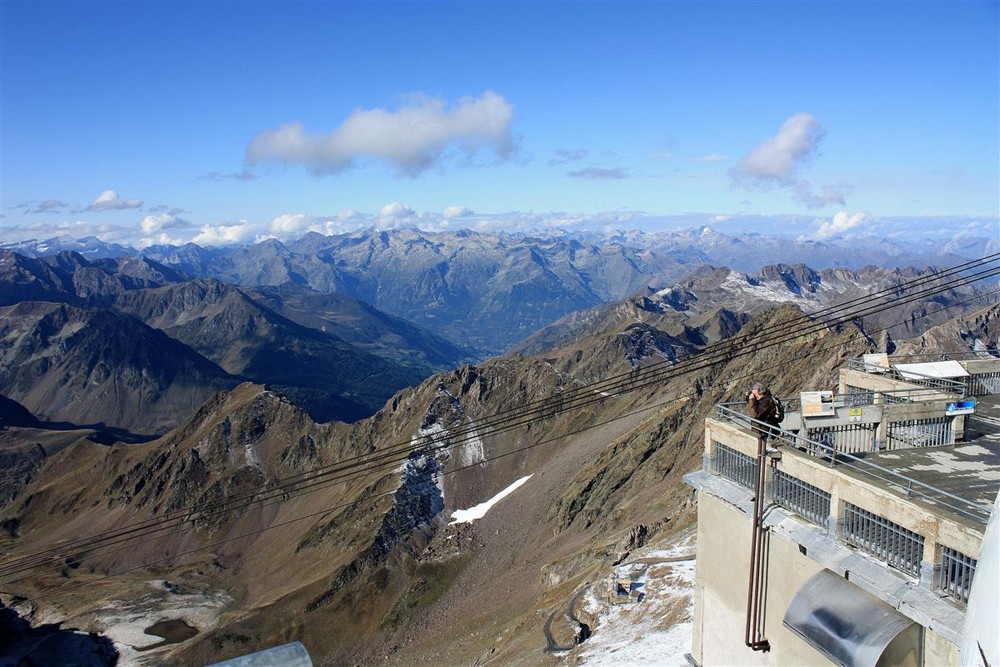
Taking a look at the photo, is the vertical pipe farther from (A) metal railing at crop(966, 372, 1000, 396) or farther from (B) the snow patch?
(B) the snow patch

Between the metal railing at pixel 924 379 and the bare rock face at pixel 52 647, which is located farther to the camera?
the bare rock face at pixel 52 647

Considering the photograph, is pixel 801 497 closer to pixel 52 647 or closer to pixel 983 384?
pixel 983 384

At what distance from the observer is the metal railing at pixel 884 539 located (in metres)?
14.0

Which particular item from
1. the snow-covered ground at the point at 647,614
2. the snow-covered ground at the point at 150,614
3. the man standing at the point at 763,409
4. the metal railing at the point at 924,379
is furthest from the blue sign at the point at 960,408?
the snow-covered ground at the point at 150,614

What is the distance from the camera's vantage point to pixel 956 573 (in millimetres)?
13078

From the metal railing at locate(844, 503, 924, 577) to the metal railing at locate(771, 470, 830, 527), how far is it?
2.34ft

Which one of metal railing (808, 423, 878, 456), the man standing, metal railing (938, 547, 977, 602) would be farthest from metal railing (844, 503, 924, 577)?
metal railing (808, 423, 878, 456)

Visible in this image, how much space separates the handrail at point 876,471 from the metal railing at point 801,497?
0.85 m

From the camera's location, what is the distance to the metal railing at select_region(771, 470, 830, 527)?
1625 cm

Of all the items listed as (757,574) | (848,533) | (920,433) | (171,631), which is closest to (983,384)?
(920,433)

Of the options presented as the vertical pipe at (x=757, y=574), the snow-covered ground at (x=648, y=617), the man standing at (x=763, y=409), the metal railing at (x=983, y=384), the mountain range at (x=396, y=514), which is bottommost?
the mountain range at (x=396, y=514)

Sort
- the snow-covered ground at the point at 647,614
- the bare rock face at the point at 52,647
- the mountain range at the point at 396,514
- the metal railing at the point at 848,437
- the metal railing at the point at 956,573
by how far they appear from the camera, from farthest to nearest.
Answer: the bare rock face at the point at 52,647
the mountain range at the point at 396,514
the snow-covered ground at the point at 647,614
the metal railing at the point at 848,437
the metal railing at the point at 956,573

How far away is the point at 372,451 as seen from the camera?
10669 centimetres

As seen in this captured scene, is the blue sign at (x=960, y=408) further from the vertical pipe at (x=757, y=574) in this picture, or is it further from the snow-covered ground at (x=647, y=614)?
the snow-covered ground at (x=647, y=614)
